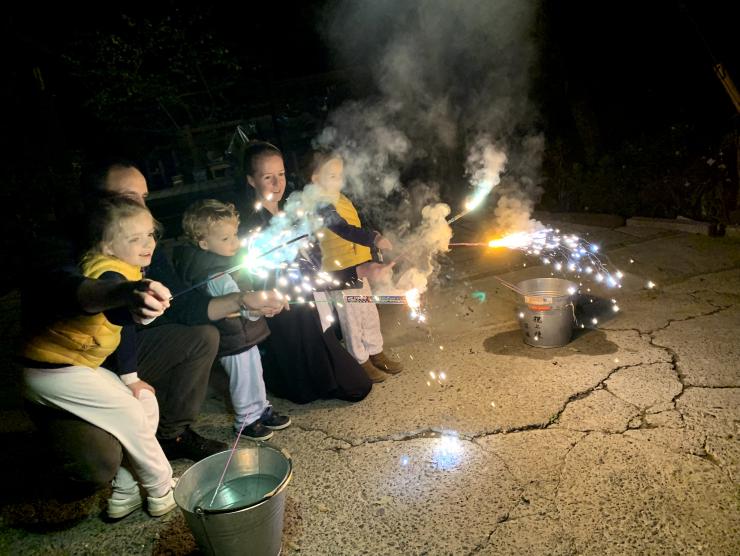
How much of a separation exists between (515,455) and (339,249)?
2.33m

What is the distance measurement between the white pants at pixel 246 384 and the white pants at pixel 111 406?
2.35ft

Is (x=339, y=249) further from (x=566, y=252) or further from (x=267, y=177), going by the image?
(x=566, y=252)

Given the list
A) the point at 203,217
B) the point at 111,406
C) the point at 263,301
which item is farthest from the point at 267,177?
the point at 111,406

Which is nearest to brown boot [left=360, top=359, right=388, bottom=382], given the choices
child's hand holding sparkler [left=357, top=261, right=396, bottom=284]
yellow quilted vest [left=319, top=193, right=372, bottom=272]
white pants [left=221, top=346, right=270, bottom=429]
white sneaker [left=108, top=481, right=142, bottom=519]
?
child's hand holding sparkler [left=357, top=261, right=396, bottom=284]

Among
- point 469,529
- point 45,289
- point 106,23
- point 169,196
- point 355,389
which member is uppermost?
point 106,23

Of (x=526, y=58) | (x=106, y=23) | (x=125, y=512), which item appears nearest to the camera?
(x=125, y=512)

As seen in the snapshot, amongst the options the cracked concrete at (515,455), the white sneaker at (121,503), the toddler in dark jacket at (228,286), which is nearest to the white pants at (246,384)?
the toddler in dark jacket at (228,286)

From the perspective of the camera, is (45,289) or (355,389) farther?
(355,389)

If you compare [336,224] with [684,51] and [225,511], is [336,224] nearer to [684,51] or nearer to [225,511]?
[225,511]

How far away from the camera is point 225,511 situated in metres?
2.32

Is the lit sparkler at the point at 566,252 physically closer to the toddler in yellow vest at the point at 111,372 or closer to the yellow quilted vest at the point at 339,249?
the yellow quilted vest at the point at 339,249

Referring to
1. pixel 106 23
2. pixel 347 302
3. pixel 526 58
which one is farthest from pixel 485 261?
pixel 106 23

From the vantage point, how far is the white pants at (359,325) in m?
4.58

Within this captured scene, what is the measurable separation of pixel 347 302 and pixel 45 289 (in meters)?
2.48
